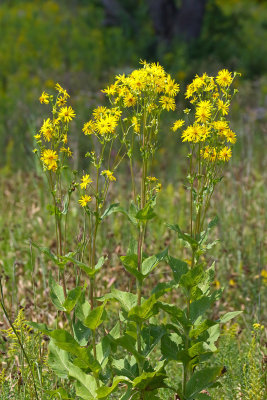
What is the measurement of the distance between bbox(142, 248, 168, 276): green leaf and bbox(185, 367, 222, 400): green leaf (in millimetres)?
392

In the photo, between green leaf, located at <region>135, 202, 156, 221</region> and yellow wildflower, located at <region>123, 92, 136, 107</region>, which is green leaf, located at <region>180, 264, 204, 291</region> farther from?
yellow wildflower, located at <region>123, 92, 136, 107</region>

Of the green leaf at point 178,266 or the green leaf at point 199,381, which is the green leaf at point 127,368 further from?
the green leaf at point 178,266

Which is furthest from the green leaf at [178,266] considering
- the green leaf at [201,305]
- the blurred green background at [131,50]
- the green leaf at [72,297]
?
the blurred green background at [131,50]

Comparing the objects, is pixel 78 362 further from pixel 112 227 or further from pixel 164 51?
pixel 164 51

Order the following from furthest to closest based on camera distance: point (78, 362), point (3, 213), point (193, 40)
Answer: point (193, 40) < point (3, 213) < point (78, 362)

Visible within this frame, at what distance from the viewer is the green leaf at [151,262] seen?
207 centimetres

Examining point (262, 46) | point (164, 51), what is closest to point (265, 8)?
point (262, 46)

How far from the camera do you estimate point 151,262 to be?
209 centimetres

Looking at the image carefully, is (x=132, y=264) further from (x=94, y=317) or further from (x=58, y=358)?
(x=58, y=358)

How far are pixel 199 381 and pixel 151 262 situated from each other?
45 centimetres

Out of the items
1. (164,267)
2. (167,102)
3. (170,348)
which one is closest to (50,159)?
(167,102)

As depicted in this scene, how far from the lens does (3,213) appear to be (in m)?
4.64

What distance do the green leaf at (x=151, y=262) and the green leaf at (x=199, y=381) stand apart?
1.29 feet

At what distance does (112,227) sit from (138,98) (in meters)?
2.11
